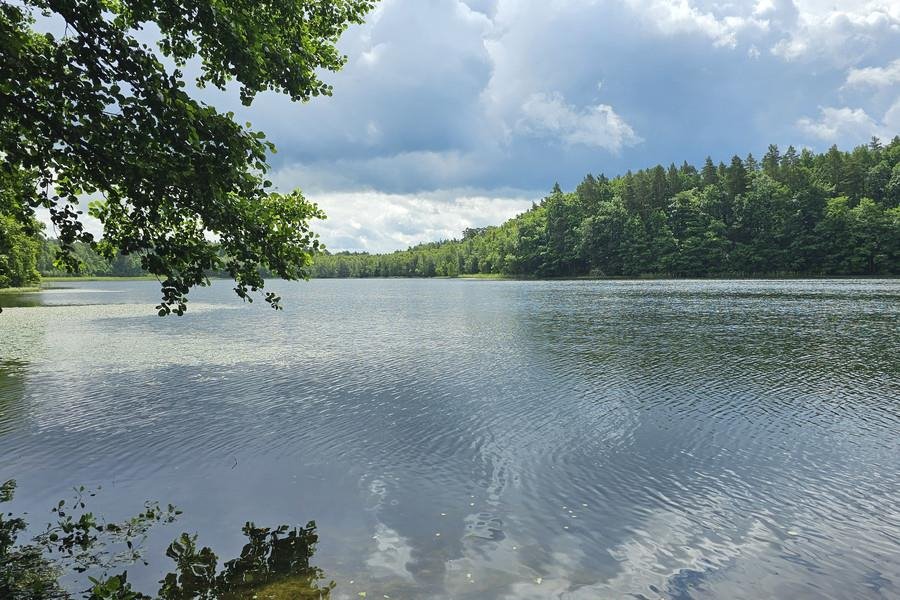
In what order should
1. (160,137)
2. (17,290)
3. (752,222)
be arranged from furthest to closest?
(752,222) → (17,290) → (160,137)

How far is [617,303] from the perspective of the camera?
252 feet

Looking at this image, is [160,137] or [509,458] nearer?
[160,137]

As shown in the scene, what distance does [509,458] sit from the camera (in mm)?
16891

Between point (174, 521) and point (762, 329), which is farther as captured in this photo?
point (762, 329)

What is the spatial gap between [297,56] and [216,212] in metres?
3.84

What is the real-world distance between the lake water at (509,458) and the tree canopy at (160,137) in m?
6.37

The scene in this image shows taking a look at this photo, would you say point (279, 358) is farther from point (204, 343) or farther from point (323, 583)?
point (323, 583)

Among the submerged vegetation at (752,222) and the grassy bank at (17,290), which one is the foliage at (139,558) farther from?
the submerged vegetation at (752,222)

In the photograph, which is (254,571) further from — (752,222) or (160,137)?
(752,222)

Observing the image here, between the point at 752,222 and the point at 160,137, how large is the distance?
192255mm

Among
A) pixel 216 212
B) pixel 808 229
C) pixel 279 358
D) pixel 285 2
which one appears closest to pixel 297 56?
pixel 285 2

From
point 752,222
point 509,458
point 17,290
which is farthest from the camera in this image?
point 752,222

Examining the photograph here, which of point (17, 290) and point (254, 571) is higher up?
point (17, 290)

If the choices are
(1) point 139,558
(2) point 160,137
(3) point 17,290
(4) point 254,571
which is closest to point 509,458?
(4) point 254,571
